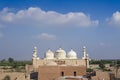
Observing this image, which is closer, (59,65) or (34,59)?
(59,65)

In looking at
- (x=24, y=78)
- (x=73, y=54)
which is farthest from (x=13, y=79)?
(x=73, y=54)

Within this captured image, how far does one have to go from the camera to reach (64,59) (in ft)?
112

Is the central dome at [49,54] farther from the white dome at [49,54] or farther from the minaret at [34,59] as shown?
the minaret at [34,59]

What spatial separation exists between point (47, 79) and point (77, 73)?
10.1 ft

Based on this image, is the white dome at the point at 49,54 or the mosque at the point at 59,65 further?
the white dome at the point at 49,54

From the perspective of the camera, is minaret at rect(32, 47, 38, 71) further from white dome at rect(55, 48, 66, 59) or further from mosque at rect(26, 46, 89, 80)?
white dome at rect(55, 48, 66, 59)

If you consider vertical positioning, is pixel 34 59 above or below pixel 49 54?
below

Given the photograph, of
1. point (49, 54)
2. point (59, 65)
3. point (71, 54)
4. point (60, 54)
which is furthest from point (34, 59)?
point (59, 65)

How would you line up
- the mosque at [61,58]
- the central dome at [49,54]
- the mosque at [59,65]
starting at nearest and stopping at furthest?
the mosque at [59,65] < the mosque at [61,58] < the central dome at [49,54]

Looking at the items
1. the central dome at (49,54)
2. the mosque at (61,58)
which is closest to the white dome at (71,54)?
the mosque at (61,58)

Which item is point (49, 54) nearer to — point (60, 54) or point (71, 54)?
point (60, 54)

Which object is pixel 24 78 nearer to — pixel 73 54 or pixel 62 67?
pixel 62 67

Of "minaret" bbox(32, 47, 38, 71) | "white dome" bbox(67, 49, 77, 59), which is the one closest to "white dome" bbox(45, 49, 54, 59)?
"white dome" bbox(67, 49, 77, 59)

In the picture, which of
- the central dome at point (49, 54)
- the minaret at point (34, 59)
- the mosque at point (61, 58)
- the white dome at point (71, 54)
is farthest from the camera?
the minaret at point (34, 59)
